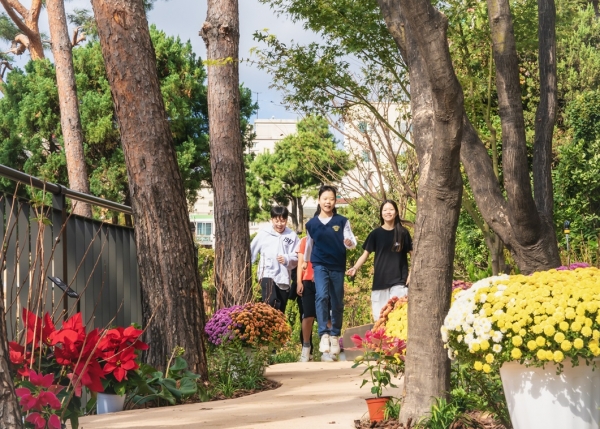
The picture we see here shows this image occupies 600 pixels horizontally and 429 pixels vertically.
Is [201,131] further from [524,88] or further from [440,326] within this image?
[440,326]

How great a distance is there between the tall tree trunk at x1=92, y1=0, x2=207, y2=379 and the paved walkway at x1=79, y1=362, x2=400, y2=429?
0.70 metres

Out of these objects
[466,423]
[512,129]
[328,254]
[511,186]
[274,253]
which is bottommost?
[466,423]

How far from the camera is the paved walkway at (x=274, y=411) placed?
520 centimetres

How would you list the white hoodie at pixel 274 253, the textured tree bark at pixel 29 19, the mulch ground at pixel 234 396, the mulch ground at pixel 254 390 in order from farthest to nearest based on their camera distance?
the textured tree bark at pixel 29 19, the white hoodie at pixel 274 253, the mulch ground at pixel 254 390, the mulch ground at pixel 234 396

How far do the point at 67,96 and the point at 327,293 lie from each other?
11.7 m

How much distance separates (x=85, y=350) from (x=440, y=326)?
1883 millimetres

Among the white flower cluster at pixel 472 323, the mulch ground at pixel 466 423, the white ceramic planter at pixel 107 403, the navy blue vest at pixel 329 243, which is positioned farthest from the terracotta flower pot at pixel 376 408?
the navy blue vest at pixel 329 243

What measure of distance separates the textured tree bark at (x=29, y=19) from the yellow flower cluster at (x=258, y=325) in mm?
19833

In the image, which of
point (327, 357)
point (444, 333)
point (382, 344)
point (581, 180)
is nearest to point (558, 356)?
point (444, 333)

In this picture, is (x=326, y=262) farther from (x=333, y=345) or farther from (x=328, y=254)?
(x=333, y=345)

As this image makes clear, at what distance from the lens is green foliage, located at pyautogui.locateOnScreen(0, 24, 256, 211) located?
27062 mm

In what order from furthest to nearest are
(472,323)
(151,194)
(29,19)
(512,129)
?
(29,19)
(512,129)
(151,194)
(472,323)

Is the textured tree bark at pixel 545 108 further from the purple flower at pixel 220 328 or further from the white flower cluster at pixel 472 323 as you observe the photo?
the white flower cluster at pixel 472 323

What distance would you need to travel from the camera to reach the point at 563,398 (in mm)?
3922
